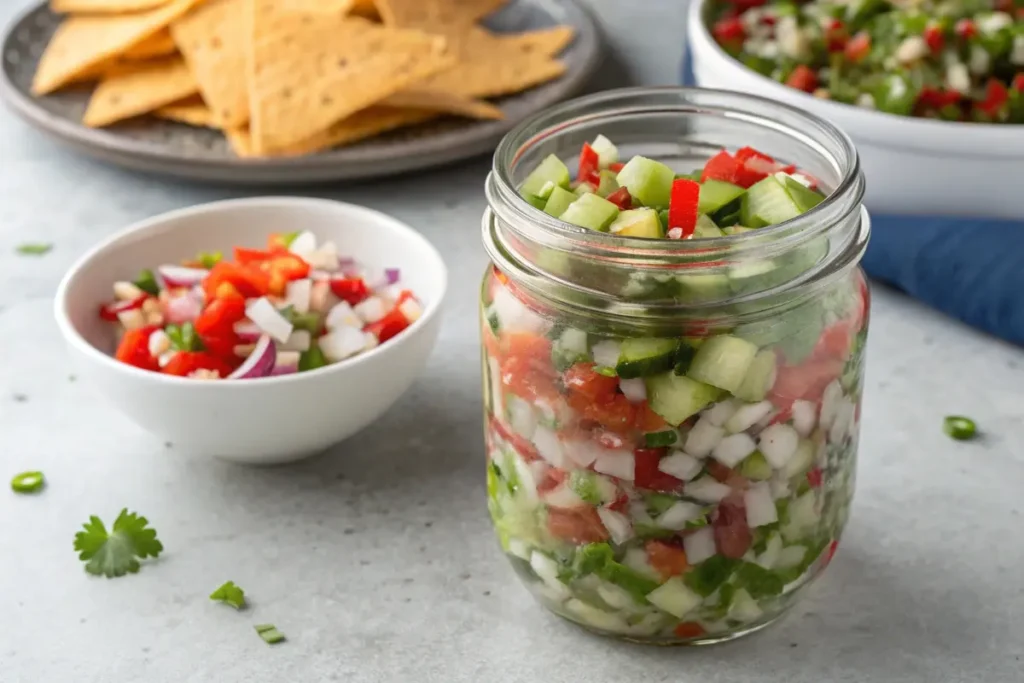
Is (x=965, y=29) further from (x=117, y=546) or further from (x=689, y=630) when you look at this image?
(x=117, y=546)

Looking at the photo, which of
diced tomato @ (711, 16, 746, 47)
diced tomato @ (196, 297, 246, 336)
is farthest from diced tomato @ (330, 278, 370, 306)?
diced tomato @ (711, 16, 746, 47)

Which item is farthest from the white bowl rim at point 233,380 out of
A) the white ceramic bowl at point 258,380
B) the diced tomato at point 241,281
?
the diced tomato at point 241,281

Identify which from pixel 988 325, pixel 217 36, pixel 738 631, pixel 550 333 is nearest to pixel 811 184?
pixel 550 333

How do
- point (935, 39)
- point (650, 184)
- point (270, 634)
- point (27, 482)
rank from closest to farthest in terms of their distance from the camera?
point (650, 184)
point (270, 634)
point (27, 482)
point (935, 39)

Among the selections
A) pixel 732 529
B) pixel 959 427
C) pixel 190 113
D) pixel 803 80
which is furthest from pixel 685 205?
pixel 190 113

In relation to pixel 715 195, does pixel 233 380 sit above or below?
below

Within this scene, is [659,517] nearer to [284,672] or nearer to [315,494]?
[284,672]

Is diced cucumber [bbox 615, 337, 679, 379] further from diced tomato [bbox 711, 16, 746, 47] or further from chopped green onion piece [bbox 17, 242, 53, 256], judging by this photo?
chopped green onion piece [bbox 17, 242, 53, 256]
